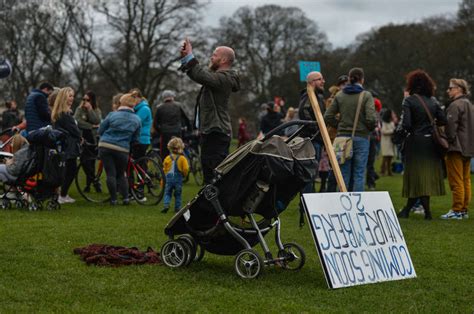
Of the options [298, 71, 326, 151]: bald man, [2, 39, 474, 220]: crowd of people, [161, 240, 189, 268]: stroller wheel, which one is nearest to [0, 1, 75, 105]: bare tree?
[2, 39, 474, 220]: crowd of people

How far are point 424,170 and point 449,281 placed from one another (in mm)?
4820

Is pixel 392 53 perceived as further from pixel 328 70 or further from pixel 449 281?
pixel 449 281

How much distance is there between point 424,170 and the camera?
429 inches

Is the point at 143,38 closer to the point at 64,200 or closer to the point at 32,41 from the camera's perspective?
the point at 32,41

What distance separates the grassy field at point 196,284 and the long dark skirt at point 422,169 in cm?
196

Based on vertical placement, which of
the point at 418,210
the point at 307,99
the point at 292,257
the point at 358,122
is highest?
the point at 307,99

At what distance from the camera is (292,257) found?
6590 mm

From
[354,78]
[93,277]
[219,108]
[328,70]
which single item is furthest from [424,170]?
[328,70]

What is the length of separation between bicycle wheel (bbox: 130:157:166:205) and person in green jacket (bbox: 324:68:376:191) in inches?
133

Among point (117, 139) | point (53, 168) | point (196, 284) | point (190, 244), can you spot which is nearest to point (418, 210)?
point (117, 139)

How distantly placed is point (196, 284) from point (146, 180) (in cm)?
706

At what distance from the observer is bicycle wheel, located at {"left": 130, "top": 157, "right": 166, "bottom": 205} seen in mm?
12828

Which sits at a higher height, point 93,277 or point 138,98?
point 138,98

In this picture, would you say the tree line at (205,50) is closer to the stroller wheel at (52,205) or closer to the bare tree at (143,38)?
the bare tree at (143,38)
